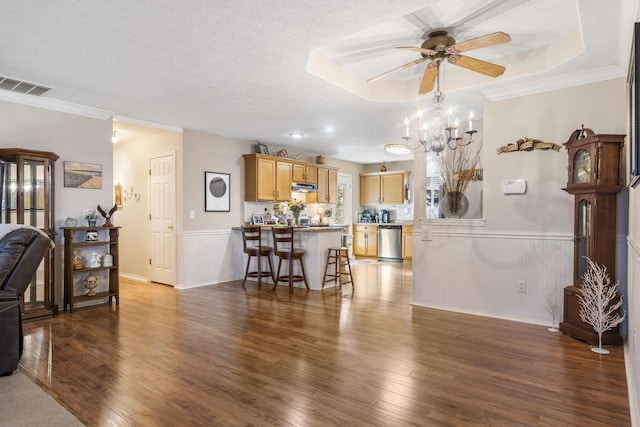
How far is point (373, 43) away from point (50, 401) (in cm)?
353

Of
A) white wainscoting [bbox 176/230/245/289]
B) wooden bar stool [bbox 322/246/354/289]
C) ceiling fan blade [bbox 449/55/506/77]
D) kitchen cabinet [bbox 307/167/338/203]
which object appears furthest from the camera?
kitchen cabinet [bbox 307/167/338/203]

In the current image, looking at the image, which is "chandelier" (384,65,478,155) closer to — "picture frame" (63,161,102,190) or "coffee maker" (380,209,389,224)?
"coffee maker" (380,209,389,224)

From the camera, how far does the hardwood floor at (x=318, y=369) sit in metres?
2.11

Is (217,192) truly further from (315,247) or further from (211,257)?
(315,247)

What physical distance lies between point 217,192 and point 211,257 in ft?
3.55

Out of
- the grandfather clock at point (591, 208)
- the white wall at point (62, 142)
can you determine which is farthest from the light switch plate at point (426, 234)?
the white wall at point (62, 142)

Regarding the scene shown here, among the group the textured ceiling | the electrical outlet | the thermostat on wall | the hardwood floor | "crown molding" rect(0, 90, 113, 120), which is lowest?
the hardwood floor

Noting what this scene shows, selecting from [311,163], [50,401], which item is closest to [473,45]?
[50,401]

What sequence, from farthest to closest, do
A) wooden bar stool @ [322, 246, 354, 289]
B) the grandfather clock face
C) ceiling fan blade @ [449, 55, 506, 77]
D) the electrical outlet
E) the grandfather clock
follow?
wooden bar stool @ [322, 246, 354, 289], the electrical outlet, the grandfather clock face, the grandfather clock, ceiling fan blade @ [449, 55, 506, 77]

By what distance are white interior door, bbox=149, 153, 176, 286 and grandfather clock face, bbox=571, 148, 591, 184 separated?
5234 mm

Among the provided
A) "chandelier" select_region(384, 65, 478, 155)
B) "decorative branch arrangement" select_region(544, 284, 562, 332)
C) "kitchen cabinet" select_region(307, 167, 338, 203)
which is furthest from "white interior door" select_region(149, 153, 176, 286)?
"decorative branch arrangement" select_region(544, 284, 562, 332)

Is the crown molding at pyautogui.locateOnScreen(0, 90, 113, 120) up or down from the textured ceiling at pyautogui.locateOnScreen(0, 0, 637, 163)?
down

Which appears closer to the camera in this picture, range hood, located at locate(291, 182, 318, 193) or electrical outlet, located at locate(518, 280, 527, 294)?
electrical outlet, located at locate(518, 280, 527, 294)

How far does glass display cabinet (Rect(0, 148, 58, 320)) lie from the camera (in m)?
3.94
